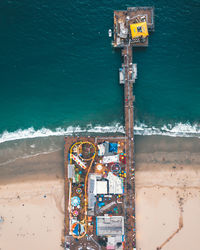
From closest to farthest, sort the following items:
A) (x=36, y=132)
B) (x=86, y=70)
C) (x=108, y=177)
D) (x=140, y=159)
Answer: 1. (x=108, y=177)
2. (x=140, y=159)
3. (x=86, y=70)
4. (x=36, y=132)

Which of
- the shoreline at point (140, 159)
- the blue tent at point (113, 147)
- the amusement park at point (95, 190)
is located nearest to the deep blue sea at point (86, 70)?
the shoreline at point (140, 159)

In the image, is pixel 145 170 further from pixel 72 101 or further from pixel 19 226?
A: pixel 19 226

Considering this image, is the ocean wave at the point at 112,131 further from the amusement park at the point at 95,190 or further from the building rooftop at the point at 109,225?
the building rooftop at the point at 109,225

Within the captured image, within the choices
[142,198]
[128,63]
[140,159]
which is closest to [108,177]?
[140,159]

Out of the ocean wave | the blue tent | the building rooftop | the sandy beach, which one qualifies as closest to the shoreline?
the sandy beach

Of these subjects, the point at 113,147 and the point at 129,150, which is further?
the point at 129,150

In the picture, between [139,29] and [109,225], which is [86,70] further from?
[109,225]
